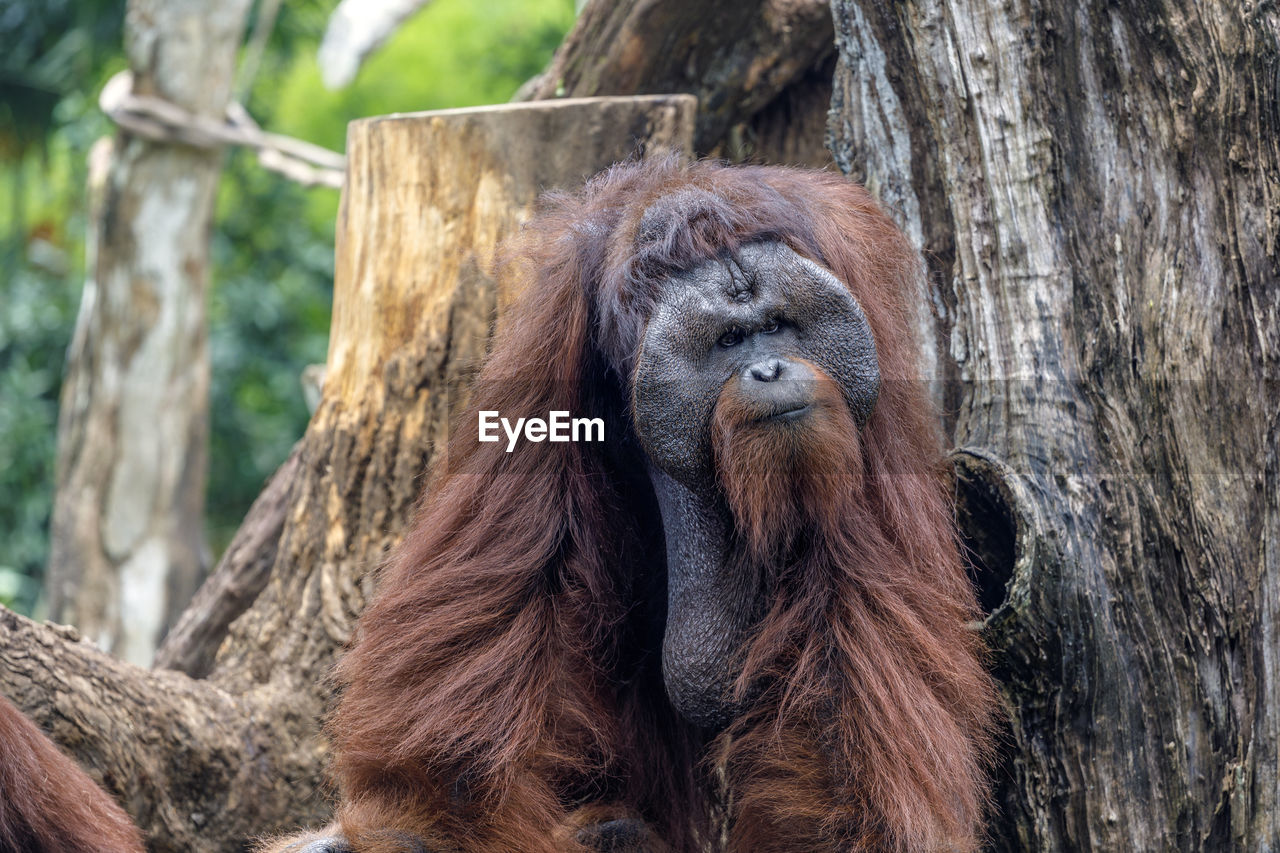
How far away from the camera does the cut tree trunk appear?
9.86ft

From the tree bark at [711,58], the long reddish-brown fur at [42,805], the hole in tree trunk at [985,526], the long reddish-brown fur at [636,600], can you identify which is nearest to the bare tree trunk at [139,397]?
the tree bark at [711,58]

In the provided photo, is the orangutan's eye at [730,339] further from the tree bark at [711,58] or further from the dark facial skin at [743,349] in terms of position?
the tree bark at [711,58]

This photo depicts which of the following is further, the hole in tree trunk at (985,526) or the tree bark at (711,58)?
the tree bark at (711,58)

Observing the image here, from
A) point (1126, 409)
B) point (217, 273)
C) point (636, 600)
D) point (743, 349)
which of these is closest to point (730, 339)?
point (743, 349)

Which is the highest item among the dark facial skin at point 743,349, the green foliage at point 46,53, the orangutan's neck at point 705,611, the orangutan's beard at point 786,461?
the green foliage at point 46,53

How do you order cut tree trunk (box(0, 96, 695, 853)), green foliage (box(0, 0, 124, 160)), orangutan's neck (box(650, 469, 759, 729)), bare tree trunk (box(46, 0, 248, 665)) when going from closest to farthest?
orangutan's neck (box(650, 469, 759, 729)) < cut tree trunk (box(0, 96, 695, 853)) < bare tree trunk (box(46, 0, 248, 665)) < green foliage (box(0, 0, 124, 160))

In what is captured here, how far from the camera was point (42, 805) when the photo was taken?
2271 mm

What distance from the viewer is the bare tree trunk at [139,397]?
19.8 feet

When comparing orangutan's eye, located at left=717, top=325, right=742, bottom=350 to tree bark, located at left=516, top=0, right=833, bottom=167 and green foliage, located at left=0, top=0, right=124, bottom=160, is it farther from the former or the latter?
green foliage, located at left=0, top=0, right=124, bottom=160

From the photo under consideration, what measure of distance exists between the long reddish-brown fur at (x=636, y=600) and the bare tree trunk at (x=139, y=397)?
14.1 feet

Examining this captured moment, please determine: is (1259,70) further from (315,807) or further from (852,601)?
(315,807)

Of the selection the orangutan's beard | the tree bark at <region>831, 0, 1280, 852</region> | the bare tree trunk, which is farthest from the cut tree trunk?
the bare tree trunk

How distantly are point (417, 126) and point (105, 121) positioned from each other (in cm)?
638

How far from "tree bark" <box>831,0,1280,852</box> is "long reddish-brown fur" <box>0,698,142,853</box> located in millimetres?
1676
